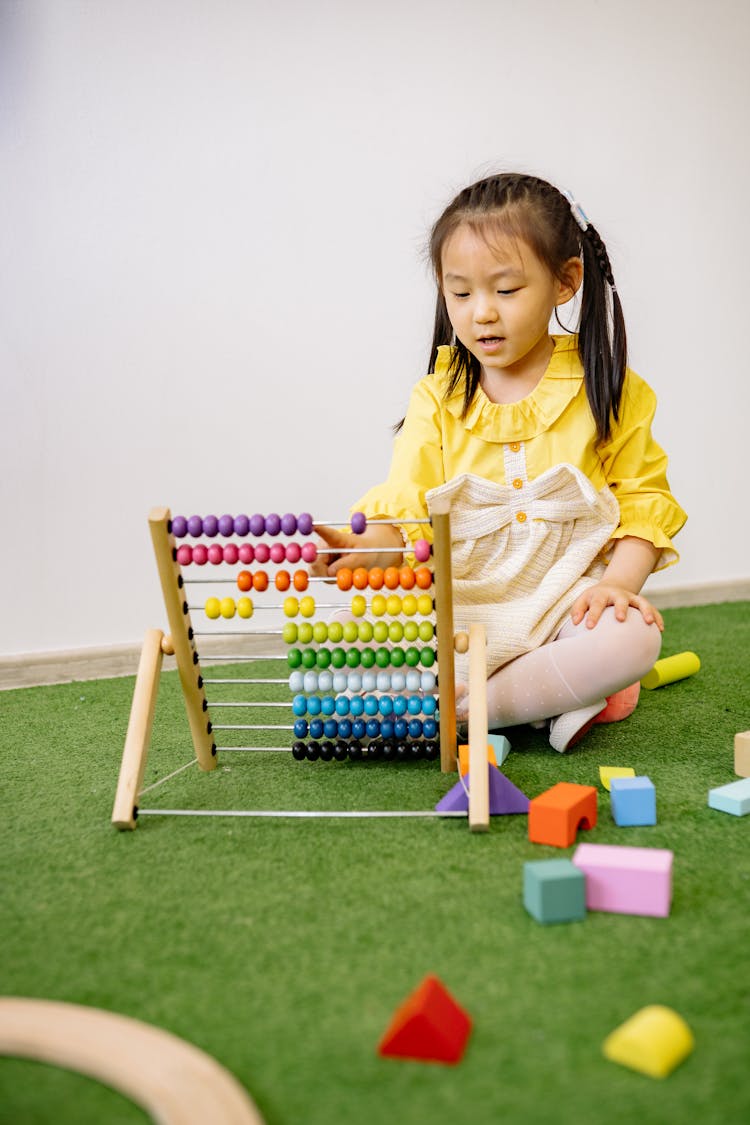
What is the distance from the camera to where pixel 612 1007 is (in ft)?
2.30

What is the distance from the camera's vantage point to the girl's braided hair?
4.29 feet

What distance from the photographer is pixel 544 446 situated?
1.41 m

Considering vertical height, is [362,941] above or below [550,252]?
below

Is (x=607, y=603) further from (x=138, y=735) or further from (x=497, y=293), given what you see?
(x=138, y=735)

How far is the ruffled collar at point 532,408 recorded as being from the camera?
140cm

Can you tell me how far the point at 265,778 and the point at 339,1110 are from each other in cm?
66

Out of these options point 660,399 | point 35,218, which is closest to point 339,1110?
point 35,218

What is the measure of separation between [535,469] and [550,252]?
0.29 meters

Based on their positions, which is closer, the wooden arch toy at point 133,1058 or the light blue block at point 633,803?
the wooden arch toy at point 133,1058

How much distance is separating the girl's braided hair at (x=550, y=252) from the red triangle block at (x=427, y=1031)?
917 millimetres

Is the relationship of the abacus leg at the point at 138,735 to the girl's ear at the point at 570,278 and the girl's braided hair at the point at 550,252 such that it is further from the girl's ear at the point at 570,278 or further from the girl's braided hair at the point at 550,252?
the girl's ear at the point at 570,278

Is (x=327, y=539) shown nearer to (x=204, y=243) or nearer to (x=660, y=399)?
(x=204, y=243)

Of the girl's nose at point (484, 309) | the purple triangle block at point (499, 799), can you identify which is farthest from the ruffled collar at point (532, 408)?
the purple triangle block at point (499, 799)

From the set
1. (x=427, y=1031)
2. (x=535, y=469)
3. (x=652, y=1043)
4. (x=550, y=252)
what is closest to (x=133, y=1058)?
(x=427, y=1031)
